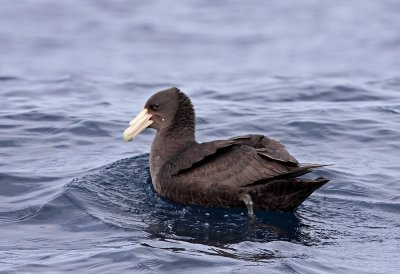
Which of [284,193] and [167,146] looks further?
[167,146]

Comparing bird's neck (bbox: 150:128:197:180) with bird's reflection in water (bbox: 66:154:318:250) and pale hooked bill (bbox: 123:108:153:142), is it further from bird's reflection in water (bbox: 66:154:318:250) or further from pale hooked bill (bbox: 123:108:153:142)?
bird's reflection in water (bbox: 66:154:318:250)

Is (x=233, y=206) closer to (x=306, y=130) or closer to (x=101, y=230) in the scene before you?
(x=101, y=230)

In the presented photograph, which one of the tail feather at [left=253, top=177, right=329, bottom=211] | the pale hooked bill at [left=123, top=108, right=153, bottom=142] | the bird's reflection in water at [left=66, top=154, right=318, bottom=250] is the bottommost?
the bird's reflection in water at [left=66, top=154, right=318, bottom=250]

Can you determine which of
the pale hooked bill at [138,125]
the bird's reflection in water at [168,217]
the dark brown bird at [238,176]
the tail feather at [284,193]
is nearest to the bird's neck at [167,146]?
the dark brown bird at [238,176]

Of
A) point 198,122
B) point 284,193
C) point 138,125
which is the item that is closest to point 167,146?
point 138,125

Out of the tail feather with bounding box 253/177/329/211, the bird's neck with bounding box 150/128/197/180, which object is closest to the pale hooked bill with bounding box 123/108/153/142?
the bird's neck with bounding box 150/128/197/180

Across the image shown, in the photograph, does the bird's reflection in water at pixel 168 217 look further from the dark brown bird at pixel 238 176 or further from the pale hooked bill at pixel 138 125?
the pale hooked bill at pixel 138 125

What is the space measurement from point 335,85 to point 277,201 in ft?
25.9

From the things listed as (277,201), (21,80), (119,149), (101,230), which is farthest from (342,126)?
(21,80)

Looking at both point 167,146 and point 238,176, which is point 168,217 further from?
point 167,146

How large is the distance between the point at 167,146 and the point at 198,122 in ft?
12.7

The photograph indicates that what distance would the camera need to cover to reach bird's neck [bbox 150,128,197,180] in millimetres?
10883

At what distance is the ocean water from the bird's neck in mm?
353

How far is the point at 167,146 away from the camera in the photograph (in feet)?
36.2
